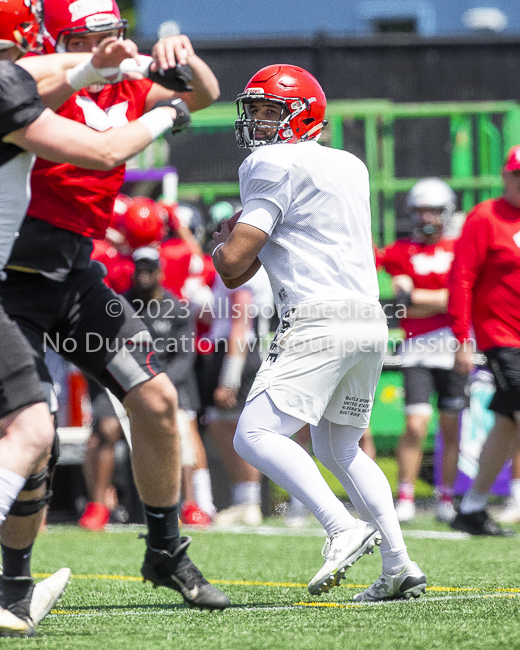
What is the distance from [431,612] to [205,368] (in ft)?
15.8

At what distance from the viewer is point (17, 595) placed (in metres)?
3.21

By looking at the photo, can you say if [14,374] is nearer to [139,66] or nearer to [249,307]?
[139,66]

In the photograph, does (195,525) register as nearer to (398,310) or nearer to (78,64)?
(398,310)

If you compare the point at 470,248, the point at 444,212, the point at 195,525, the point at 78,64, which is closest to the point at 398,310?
the point at 444,212

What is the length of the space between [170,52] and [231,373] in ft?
13.7

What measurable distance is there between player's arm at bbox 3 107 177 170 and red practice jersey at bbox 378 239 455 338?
4577 millimetres

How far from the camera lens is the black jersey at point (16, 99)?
9.09ft

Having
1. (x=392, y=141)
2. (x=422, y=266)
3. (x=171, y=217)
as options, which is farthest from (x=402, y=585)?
(x=392, y=141)

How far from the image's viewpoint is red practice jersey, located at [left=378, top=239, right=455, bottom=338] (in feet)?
24.5

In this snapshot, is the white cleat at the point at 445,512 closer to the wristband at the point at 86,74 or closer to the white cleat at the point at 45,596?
the white cleat at the point at 45,596

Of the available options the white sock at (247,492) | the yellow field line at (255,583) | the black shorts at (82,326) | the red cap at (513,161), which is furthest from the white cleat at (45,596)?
the white sock at (247,492)

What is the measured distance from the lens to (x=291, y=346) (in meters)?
3.39

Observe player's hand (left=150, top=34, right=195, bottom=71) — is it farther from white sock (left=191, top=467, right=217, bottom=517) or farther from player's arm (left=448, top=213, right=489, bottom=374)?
white sock (left=191, top=467, right=217, bottom=517)

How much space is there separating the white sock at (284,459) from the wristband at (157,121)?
91 centimetres
